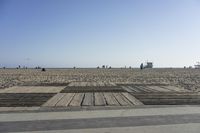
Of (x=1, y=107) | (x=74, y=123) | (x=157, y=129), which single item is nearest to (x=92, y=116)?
(x=74, y=123)

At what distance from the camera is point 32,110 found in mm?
9109

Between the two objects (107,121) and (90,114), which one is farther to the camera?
(90,114)

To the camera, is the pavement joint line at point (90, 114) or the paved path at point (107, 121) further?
the pavement joint line at point (90, 114)

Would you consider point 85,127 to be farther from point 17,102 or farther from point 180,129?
point 17,102

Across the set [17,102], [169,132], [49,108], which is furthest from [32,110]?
[169,132]

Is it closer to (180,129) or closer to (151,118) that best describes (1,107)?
(151,118)

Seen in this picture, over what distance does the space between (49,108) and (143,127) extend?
3649 mm

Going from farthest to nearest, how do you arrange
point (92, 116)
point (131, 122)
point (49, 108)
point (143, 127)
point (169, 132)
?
point (49, 108)
point (92, 116)
point (131, 122)
point (143, 127)
point (169, 132)

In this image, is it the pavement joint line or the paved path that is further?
the pavement joint line

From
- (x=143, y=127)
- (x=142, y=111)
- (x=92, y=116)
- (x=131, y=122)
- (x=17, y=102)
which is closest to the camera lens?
(x=143, y=127)

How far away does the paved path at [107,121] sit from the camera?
6660 mm

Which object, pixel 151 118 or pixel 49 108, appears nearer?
pixel 151 118

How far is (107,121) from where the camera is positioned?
744 cm

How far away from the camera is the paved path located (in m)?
6.66
